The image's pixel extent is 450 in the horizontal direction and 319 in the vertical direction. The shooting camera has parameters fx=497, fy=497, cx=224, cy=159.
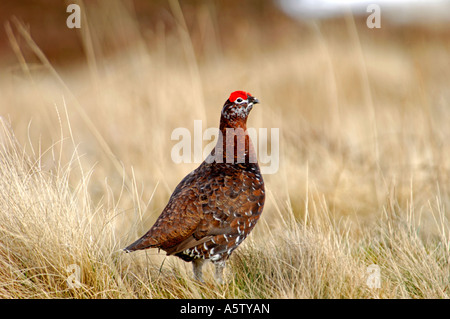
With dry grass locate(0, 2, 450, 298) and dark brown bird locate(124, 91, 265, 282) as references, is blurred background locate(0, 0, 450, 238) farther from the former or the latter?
dark brown bird locate(124, 91, 265, 282)

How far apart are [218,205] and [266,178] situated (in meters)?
3.31

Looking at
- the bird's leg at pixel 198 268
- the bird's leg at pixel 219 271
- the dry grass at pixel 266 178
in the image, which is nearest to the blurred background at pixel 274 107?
the dry grass at pixel 266 178

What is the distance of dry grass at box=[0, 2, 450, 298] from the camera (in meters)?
2.98

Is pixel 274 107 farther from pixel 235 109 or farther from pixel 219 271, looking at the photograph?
pixel 219 271

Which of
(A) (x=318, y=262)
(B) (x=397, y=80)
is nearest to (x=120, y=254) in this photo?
(A) (x=318, y=262)

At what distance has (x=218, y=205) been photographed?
9.52 ft

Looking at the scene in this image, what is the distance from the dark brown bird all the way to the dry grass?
218 millimetres

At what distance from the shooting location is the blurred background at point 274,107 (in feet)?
17.6

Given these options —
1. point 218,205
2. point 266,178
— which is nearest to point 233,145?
point 218,205

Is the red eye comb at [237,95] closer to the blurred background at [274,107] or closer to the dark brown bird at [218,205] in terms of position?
the dark brown bird at [218,205]

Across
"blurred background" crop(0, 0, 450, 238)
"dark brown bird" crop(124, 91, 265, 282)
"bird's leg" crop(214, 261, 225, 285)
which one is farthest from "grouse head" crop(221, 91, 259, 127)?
"bird's leg" crop(214, 261, 225, 285)

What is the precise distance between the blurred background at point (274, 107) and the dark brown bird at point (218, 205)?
1.94ft

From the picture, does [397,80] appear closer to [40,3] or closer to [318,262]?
[318,262]
